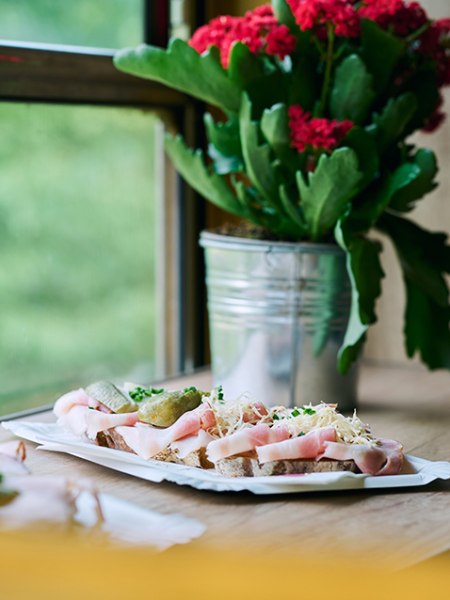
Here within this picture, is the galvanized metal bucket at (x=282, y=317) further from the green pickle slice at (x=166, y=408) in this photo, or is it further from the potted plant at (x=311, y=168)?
the green pickle slice at (x=166, y=408)

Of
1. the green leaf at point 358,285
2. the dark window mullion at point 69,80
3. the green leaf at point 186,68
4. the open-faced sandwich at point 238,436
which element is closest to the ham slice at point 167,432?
the open-faced sandwich at point 238,436

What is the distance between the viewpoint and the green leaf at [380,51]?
141 centimetres

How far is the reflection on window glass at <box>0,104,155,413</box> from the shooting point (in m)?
1.60

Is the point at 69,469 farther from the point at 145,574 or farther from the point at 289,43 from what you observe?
the point at 289,43

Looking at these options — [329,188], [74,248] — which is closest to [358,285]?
[329,188]

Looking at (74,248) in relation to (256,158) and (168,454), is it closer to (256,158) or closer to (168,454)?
(256,158)

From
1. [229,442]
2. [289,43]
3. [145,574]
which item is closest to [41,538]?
[145,574]

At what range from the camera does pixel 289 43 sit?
4.60 ft

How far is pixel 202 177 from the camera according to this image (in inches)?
60.4

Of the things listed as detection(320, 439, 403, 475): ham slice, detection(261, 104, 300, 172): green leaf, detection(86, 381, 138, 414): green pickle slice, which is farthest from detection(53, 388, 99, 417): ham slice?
detection(261, 104, 300, 172): green leaf

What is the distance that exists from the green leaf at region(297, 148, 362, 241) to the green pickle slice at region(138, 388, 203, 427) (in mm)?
329

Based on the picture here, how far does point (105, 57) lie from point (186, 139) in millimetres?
246

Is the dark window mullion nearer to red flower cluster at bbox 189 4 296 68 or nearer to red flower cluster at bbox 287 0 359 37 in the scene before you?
red flower cluster at bbox 189 4 296 68

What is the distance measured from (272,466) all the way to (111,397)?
0.21 metres
